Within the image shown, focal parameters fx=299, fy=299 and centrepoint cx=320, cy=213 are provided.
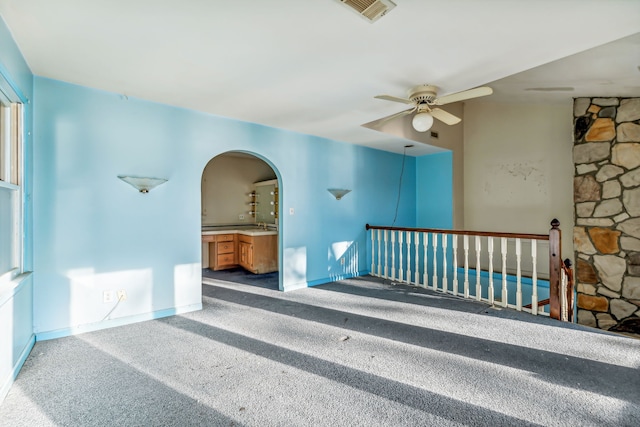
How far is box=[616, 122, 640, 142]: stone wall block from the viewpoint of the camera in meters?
3.78

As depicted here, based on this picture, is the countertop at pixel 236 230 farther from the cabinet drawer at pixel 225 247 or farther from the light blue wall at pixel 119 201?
the light blue wall at pixel 119 201

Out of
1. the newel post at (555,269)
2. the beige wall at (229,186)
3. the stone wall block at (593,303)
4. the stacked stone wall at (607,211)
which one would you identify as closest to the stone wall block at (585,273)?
the stacked stone wall at (607,211)

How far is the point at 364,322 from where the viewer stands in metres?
3.05

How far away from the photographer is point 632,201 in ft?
12.5

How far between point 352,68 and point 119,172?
244cm

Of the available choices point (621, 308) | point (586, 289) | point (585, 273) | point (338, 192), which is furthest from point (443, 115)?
point (621, 308)

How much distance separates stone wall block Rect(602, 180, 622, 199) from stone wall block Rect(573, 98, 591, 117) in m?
1.04

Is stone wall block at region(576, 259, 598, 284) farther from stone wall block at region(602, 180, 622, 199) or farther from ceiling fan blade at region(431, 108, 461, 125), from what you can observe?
ceiling fan blade at region(431, 108, 461, 125)

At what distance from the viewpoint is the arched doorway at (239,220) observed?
547 centimetres

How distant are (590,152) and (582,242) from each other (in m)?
1.26

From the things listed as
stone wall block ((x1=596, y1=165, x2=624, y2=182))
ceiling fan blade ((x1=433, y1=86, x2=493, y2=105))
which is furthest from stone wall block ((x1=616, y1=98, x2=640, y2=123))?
ceiling fan blade ((x1=433, y1=86, x2=493, y2=105))

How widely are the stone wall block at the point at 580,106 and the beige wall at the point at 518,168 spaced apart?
0.78ft

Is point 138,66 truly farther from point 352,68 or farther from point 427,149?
point 427,149

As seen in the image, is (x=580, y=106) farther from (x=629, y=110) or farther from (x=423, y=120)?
(x=423, y=120)
